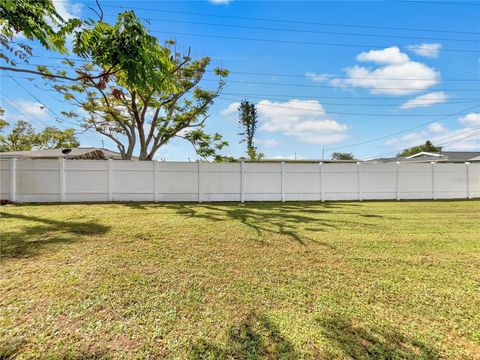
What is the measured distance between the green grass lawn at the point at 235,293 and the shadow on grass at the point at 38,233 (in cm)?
3

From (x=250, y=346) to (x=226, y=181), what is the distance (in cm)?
886

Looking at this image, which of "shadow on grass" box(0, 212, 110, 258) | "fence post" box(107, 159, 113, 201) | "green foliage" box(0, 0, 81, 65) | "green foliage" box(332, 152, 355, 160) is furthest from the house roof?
"green foliage" box(332, 152, 355, 160)

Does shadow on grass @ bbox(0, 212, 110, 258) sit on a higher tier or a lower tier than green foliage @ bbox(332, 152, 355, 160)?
lower

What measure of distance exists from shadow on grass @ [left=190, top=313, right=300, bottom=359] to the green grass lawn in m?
0.01

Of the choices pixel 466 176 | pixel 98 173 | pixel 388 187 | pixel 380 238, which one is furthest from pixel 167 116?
pixel 466 176

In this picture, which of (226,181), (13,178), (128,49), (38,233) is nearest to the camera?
(128,49)

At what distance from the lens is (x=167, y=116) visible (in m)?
14.8

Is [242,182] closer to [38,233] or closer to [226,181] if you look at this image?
[226,181]

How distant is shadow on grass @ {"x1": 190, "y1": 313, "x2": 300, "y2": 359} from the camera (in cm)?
205

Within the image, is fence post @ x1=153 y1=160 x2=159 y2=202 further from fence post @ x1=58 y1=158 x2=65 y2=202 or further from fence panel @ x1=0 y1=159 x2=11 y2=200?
fence panel @ x1=0 y1=159 x2=11 y2=200

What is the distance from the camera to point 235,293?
3.01 m

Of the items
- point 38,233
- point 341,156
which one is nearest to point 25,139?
point 38,233

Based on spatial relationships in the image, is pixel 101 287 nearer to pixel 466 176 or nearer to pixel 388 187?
pixel 388 187

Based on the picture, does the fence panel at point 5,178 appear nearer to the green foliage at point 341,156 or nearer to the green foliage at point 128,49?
the green foliage at point 128,49
